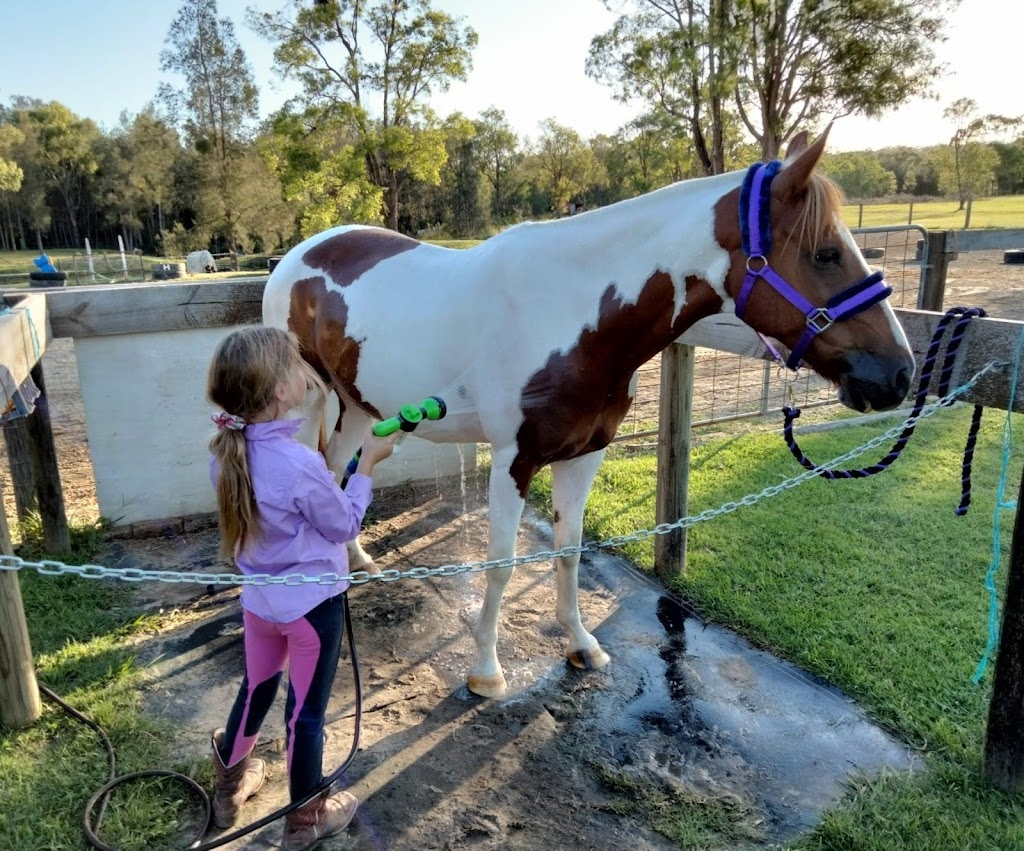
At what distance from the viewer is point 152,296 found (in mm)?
4246

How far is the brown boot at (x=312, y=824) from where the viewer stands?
203 centimetres

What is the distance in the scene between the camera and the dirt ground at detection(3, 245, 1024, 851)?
2145 mm

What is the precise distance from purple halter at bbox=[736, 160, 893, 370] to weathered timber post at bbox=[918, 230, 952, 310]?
483 centimetres

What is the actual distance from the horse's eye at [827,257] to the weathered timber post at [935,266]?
15.8ft

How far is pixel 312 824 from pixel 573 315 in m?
1.77

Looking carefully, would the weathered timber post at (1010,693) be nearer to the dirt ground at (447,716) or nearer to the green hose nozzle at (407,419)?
the dirt ground at (447,716)

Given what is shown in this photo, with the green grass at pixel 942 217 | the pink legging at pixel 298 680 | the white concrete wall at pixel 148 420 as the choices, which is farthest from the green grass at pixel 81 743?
the green grass at pixel 942 217

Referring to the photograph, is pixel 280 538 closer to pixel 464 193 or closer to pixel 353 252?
pixel 353 252

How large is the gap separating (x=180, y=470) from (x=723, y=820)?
377cm

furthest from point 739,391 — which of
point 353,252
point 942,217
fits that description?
point 942,217

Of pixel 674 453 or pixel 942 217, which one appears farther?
pixel 942 217

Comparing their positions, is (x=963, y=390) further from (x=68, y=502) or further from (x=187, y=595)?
(x=68, y=502)

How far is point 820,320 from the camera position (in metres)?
2.00

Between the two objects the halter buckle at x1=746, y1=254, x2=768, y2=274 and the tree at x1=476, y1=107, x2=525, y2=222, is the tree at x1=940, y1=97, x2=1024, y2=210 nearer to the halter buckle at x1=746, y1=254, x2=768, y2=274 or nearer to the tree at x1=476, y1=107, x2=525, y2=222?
the tree at x1=476, y1=107, x2=525, y2=222
